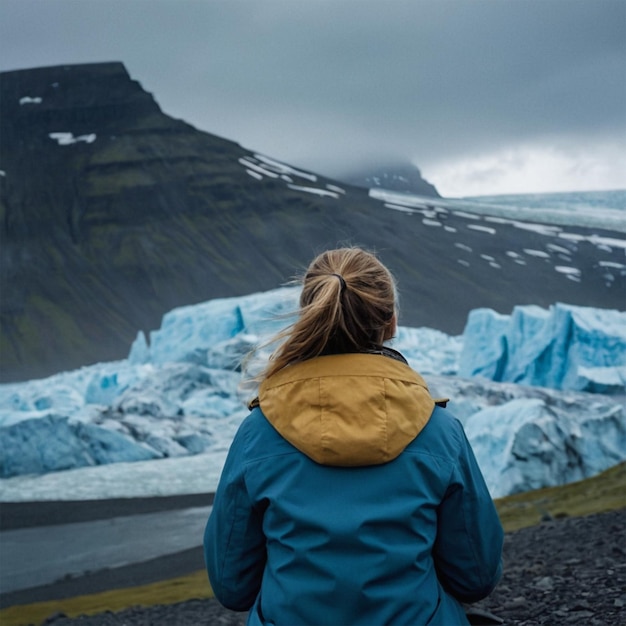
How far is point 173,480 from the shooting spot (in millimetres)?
28047

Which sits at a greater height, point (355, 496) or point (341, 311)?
point (341, 311)

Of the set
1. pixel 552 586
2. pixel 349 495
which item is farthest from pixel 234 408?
pixel 349 495

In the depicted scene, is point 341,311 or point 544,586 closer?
point 341,311

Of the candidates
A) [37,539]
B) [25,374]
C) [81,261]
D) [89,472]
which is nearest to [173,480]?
[89,472]

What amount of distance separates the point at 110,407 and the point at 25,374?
53.1 m

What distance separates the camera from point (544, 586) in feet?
20.0

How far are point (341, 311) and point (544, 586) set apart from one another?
486 centimetres

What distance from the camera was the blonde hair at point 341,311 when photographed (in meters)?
1.97

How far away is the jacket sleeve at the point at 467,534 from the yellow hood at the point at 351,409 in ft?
0.53

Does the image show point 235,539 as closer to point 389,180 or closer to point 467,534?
point 467,534

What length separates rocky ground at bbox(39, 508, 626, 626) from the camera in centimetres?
486

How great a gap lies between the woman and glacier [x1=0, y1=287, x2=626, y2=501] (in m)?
17.0

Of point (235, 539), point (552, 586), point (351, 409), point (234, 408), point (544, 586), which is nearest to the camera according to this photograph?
point (351, 409)

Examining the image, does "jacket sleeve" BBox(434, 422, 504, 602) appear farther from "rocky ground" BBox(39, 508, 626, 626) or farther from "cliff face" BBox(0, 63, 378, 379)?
"cliff face" BBox(0, 63, 378, 379)
